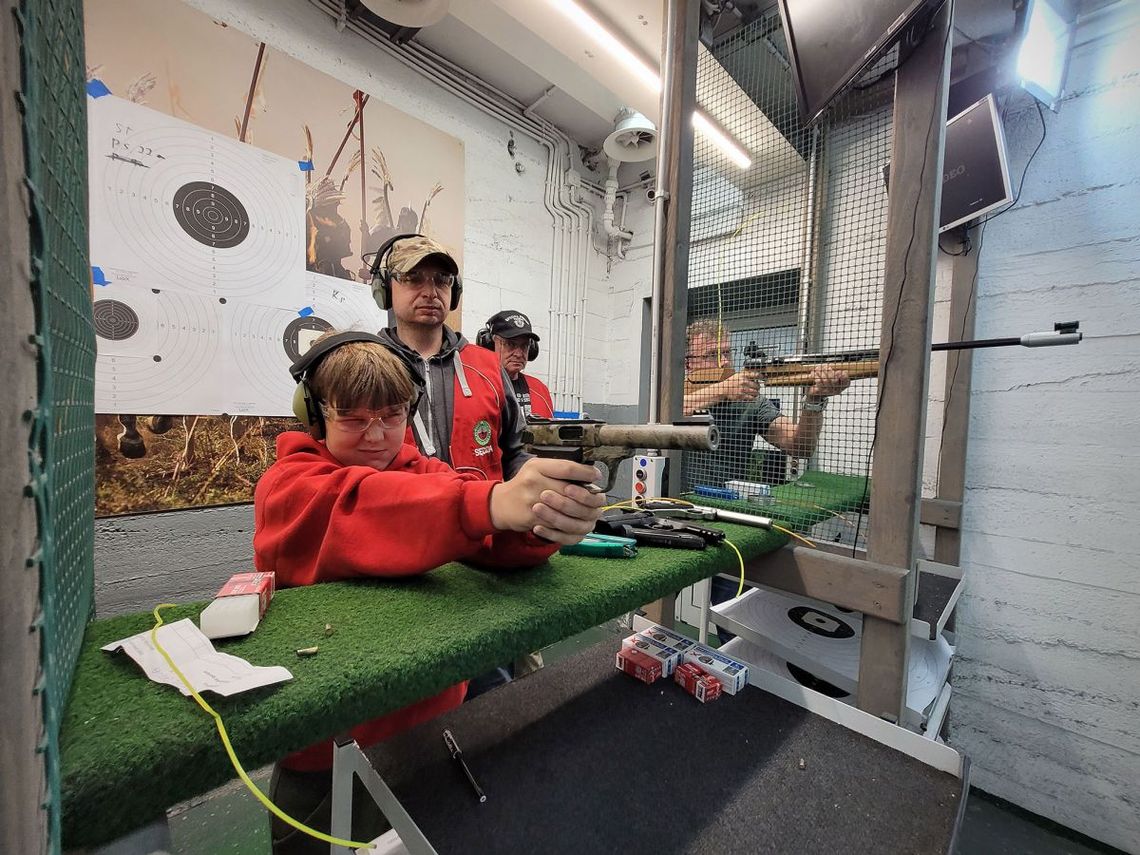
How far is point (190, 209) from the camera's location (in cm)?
168

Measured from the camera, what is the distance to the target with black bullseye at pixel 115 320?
154 centimetres

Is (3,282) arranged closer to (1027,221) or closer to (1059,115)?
(1027,221)

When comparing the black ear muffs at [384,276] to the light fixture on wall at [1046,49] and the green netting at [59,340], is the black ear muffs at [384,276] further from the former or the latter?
the light fixture on wall at [1046,49]

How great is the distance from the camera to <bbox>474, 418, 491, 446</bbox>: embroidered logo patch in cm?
128

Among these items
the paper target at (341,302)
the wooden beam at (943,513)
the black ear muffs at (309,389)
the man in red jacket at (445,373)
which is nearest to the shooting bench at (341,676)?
the black ear muffs at (309,389)

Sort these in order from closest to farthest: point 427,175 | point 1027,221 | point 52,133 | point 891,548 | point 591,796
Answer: point 52,133, point 591,796, point 891,548, point 1027,221, point 427,175

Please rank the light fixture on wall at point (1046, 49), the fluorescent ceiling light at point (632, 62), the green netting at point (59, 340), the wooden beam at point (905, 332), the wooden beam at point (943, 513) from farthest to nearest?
1. the wooden beam at point (943, 513)
2. the fluorescent ceiling light at point (632, 62)
3. the light fixture on wall at point (1046, 49)
4. the wooden beam at point (905, 332)
5. the green netting at point (59, 340)

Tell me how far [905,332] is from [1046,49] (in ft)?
5.18

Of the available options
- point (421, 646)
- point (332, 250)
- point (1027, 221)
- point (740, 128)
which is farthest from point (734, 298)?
point (332, 250)

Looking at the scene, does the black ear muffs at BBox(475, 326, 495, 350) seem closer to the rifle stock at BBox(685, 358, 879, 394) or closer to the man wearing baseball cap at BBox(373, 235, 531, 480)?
the man wearing baseball cap at BBox(373, 235, 531, 480)

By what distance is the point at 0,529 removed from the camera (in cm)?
20

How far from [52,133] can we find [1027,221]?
250cm

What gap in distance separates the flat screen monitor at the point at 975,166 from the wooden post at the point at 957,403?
19cm

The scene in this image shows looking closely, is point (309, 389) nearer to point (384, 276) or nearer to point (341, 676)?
point (341, 676)
